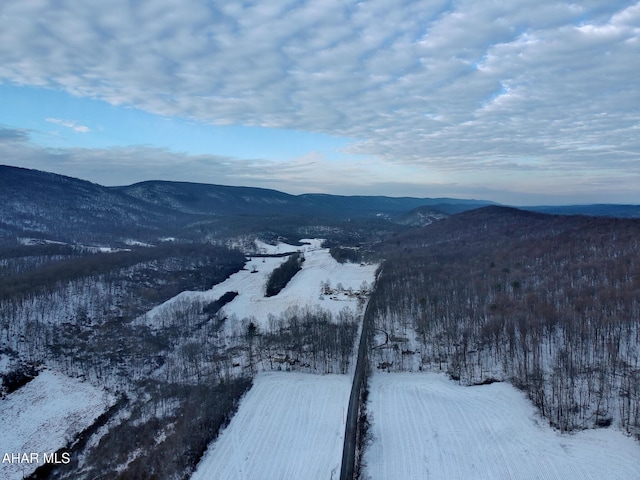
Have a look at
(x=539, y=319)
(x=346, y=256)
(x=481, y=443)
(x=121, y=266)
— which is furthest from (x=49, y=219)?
(x=481, y=443)

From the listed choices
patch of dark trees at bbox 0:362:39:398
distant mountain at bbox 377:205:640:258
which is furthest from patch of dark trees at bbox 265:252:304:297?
patch of dark trees at bbox 0:362:39:398

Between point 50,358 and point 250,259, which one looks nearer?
point 50,358

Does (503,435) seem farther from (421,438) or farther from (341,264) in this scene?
(341,264)

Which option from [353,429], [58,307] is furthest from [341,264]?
[353,429]

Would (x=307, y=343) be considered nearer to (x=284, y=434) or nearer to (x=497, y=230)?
(x=284, y=434)

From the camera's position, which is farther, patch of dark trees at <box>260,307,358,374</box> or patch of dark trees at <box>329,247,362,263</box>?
patch of dark trees at <box>329,247,362,263</box>

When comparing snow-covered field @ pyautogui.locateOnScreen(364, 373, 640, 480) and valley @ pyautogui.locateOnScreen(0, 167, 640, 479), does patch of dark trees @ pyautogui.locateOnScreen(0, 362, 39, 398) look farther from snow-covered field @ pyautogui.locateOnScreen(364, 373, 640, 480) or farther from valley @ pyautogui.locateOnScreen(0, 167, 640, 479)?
snow-covered field @ pyautogui.locateOnScreen(364, 373, 640, 480)

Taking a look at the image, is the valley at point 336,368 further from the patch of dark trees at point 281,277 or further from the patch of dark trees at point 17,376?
the patch of dark trees at point 281,277
